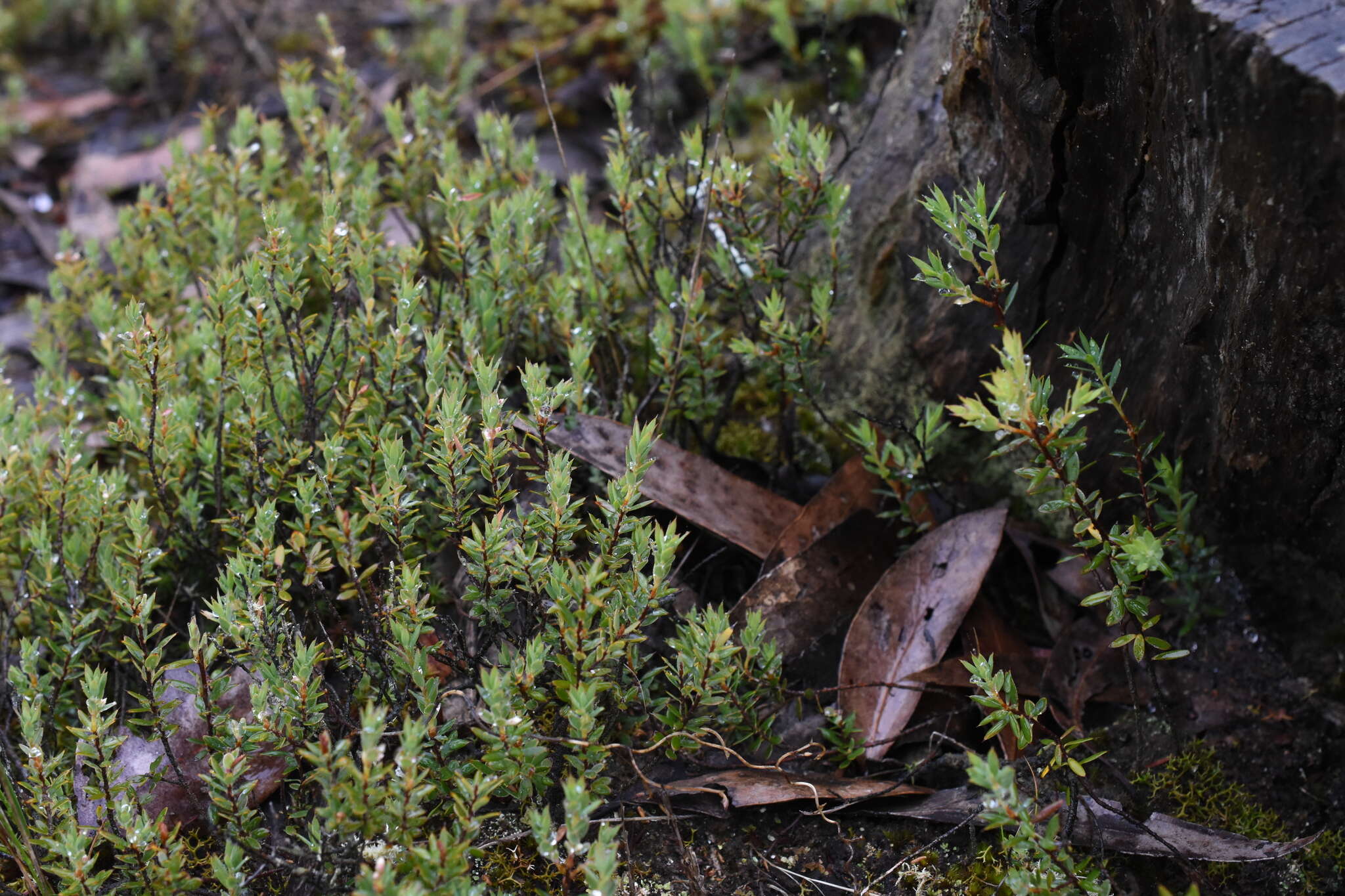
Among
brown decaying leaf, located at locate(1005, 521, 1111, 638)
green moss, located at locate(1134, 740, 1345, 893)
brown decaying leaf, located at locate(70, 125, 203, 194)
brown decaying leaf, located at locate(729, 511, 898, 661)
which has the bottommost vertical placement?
green moss, located at locate(1134, 740, 1345, 893)

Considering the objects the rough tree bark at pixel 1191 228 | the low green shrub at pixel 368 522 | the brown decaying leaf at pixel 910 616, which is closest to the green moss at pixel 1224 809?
the rough tree bark at pixel 1191 228

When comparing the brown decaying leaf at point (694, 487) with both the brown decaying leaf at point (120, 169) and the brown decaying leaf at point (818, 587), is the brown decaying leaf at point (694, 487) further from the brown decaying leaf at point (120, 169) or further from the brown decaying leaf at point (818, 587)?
the brown decaying leaf at point (120, 169)

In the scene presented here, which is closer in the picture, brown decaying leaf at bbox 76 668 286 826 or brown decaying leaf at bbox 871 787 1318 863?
brown decaying leaf at bbox 871 787 1318 863

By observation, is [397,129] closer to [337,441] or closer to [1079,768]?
[337,441]

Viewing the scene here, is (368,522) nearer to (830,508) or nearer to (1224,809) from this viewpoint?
(830,508)

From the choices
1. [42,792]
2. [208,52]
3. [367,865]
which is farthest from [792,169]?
[208,52]

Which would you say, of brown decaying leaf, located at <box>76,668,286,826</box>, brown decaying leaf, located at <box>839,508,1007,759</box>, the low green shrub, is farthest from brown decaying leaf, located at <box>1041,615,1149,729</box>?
brown decaying leaf, located at <box>76,668,286,826</box>

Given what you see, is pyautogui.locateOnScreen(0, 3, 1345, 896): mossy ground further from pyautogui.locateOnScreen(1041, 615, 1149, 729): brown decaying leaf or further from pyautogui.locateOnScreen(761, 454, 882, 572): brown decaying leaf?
pyautogui.locateOnScreen(761, 454, 882, 572): brown decaying leaf

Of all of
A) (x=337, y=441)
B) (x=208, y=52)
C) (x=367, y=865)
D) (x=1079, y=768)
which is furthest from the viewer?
(x=208, y=52)
